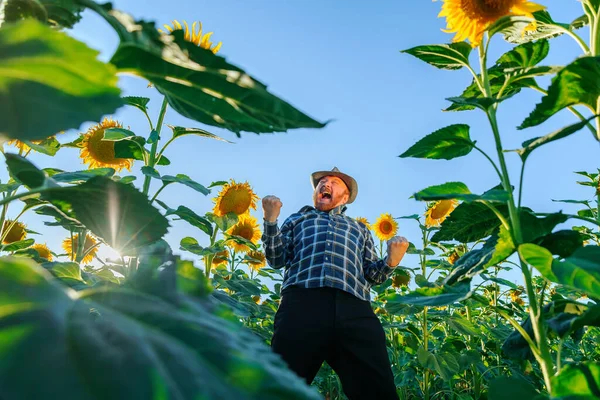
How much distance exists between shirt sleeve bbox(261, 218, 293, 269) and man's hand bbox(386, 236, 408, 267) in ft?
2.56

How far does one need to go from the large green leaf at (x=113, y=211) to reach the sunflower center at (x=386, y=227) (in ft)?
15.2

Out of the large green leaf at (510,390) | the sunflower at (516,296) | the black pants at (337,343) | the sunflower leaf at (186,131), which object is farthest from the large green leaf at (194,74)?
the sunflower at (516,296)

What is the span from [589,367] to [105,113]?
0.73m

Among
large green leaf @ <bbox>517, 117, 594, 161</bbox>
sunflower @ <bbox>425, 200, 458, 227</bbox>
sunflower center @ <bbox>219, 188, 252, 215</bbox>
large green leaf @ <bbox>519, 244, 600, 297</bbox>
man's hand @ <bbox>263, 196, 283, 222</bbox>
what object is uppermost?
sunflower @ <bbox>425, 200, 458, 227</bbox>

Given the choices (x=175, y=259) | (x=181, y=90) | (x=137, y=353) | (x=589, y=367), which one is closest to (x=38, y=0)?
(x=181, y=90)

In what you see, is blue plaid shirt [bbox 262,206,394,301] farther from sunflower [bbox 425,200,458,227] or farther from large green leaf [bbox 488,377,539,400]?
large green leaf [bbox 488,377,539,400]

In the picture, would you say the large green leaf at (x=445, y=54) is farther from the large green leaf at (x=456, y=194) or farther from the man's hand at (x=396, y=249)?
the man's hand at (x=396, y=249)

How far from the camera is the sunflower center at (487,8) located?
156 cm

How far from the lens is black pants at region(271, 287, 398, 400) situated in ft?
9.88

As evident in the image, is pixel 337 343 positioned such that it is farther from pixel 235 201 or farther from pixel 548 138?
pixel 548 138

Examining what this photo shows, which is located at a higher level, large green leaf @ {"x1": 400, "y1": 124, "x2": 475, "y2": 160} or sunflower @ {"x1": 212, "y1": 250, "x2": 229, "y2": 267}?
large green leaf @ {"x1": 400, "y1": 124, "x2": 475, "y2": 160}

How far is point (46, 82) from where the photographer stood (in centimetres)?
43

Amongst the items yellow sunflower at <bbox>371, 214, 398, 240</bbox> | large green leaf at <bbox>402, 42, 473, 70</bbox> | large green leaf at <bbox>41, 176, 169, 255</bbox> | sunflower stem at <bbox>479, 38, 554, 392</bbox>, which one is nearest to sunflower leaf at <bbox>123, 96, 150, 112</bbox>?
large green leaf at <bbox>402, 42, 473, 70</bbox>

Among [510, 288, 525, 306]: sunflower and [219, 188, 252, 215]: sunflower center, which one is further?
[510, 288, 525, 306]: sunflower
